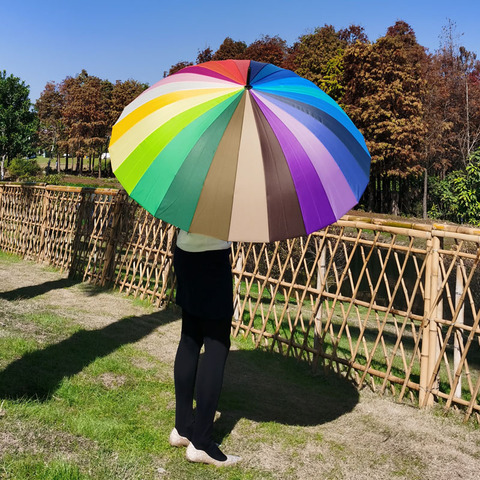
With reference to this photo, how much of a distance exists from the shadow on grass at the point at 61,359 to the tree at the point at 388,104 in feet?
70.5

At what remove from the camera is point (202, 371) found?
249 cm

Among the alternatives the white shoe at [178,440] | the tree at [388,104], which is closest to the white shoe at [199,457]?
the white shoe at [178,440]

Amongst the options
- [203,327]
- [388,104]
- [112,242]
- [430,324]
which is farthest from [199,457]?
[388,104]

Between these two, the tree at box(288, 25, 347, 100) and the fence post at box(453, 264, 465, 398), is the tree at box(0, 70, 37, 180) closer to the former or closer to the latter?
the tree at box(288, 25, 347, 100)

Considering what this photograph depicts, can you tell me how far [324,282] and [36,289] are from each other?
4.32 metres

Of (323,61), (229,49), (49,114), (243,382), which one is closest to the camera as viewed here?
(243,382)

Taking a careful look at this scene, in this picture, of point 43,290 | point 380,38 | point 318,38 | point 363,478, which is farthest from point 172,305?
point 318,38

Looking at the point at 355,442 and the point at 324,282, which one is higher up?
the point at 324,282

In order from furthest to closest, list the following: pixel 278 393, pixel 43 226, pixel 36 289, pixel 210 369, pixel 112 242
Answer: pixel 43 226 < pixel 112 242 < pixel 36 289 < pixel 278 393 < pixel 210 369

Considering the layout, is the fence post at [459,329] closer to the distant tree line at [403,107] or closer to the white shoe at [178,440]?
the white shoe at [178,440]

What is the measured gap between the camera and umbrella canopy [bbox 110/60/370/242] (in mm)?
1975

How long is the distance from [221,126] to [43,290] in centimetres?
558

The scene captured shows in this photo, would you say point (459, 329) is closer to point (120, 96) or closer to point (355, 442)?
point (355, 442)

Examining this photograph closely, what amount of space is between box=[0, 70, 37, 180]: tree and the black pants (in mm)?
36267
